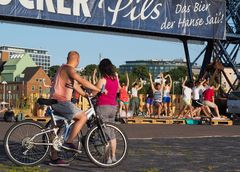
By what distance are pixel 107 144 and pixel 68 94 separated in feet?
2.95

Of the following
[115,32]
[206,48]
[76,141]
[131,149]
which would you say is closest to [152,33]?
[115,32]

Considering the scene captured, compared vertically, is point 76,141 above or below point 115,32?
below

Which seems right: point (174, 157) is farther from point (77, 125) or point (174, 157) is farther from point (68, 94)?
point (68, 94)

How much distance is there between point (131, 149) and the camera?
32.6 feet

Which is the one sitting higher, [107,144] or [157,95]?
[157,95]

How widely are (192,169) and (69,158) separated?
1789 mm

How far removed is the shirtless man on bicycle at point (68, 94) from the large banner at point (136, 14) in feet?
53.1

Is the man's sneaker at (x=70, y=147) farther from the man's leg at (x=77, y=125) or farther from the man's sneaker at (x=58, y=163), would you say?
the man's sneaker at (x=58, y=163)

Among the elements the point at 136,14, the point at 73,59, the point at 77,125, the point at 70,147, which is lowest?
the point at 70,147

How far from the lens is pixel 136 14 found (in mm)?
26969

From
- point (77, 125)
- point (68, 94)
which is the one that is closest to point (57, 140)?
point (77, 125)

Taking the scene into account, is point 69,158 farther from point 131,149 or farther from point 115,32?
point 115,32

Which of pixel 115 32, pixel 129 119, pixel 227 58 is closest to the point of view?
pixel 129 119

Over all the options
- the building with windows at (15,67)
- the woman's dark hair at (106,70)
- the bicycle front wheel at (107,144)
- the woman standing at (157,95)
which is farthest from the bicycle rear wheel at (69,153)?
the building with windows at (15,67)
